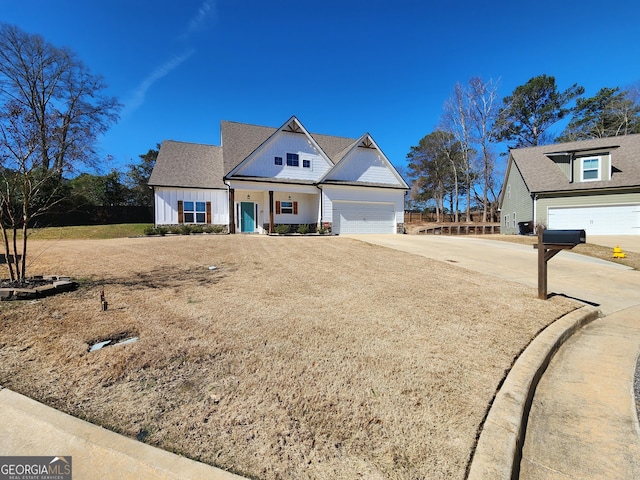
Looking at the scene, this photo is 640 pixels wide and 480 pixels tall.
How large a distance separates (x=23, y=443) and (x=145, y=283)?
13.2ft

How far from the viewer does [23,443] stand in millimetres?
1923

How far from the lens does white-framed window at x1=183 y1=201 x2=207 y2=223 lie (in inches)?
750

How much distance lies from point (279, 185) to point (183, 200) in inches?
244

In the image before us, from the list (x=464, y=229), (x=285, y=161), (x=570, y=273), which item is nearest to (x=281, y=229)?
(x=285, y=161)

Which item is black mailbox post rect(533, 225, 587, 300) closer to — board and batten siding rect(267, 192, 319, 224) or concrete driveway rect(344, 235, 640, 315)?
concrete driveway rect(344, 235, 640, 315)

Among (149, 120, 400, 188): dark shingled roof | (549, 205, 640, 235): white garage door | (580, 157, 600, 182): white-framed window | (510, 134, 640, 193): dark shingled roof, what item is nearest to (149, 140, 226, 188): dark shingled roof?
(149, 120, 400, 188): dark shingled roof

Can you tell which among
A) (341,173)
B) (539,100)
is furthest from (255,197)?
(539,100)

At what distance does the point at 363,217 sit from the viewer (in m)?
20.4

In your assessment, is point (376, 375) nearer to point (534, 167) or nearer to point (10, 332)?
point (10, 332)

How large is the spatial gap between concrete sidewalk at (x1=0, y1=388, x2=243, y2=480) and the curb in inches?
58.4

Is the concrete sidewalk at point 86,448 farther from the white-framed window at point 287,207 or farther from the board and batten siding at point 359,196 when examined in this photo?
the white-framed window at point 287,207

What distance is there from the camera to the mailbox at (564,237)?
477cm

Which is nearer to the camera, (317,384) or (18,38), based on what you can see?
(317,384)

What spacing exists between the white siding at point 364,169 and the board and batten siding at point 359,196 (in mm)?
644
